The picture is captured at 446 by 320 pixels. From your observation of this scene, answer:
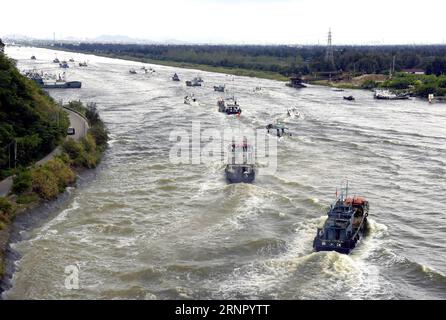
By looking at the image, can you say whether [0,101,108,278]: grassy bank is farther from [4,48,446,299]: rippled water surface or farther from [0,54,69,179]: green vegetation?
[0,54,69,179]: green vegetation

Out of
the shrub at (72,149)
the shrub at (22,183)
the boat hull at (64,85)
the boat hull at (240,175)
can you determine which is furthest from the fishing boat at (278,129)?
the boat hull at (64,85)

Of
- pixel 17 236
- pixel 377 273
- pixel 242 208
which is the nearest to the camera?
pixel 377 273

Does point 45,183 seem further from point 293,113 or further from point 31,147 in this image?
point 293,113

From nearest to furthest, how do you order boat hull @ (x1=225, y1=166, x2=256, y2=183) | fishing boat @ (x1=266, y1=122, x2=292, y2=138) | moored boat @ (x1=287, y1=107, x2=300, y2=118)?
boat hull @ (x1=225, y1=166, x2=256, y2=183) < fishing boat @ (x1=266, y1=122, x2=292, y2=138) < moored boat @ (x1=287, y1=107, x2=300, y2=118)

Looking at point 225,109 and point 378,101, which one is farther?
point 378,101

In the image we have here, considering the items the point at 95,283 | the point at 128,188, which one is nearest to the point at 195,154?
the point at 128,188

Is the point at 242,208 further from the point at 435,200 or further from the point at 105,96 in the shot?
the point at 105,96

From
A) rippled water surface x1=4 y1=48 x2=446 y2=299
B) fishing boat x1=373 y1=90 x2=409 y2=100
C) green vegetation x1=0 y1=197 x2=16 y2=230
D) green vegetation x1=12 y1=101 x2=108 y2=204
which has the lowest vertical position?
rippled water surface x1=4 y1=48 x2=446 y2=299

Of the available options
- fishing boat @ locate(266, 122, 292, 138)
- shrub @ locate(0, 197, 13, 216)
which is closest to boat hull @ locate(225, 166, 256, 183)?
shrub @ locate(0, 197, 13, 216)
